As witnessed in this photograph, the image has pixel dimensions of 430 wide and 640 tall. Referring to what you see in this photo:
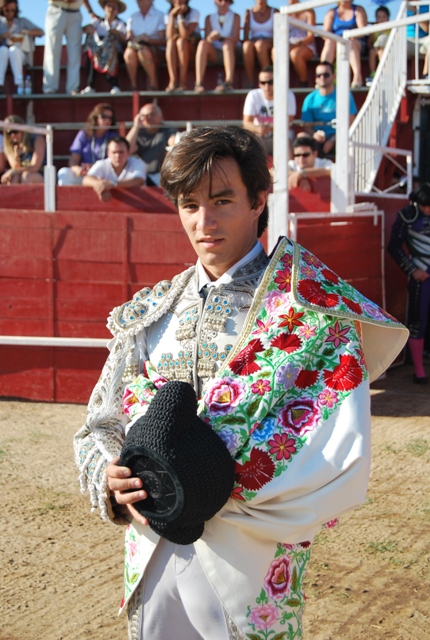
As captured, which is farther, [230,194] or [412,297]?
[412,297]

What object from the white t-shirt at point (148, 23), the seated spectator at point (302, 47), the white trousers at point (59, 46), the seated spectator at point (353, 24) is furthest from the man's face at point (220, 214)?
the white trousers at point (59, 46)

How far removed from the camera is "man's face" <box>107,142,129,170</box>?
7715 mm

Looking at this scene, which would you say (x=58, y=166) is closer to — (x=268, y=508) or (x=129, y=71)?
(x=129, y=71)

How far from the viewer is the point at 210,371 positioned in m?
1.85

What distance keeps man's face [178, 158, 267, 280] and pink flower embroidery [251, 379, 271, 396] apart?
309 millimetres

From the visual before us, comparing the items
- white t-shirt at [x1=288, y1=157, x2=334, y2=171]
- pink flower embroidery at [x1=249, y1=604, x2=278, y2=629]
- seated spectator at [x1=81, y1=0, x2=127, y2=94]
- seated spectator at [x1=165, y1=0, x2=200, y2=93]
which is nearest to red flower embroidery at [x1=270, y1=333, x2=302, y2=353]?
pink flower embroidery at [x1=249, y1=604, x2=278, y2=629]

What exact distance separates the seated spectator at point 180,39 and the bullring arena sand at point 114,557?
6.46 meters

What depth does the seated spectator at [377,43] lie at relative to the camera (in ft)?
32.4

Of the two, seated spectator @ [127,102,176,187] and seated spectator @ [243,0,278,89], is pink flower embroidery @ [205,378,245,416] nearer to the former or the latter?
seated spectator @ [127,102,176,187]

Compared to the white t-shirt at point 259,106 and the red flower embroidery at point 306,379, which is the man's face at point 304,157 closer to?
the white t-shirt at point 259,106

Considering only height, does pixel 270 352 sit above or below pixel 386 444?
above

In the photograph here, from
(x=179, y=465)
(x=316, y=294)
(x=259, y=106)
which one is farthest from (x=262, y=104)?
(x=179, y=465)

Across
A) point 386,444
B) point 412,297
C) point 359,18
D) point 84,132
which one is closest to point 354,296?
point 386,444

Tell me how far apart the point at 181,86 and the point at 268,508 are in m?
9.73
